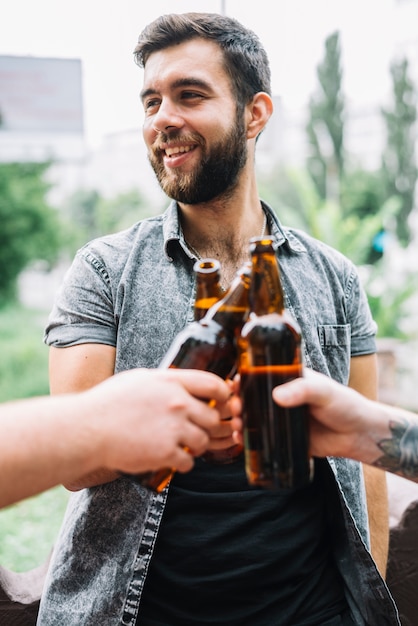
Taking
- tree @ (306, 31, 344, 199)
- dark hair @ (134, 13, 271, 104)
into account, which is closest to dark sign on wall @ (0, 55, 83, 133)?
dark hair @ (134, 13, 271, 104)

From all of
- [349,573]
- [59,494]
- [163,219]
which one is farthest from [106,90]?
[349,573]

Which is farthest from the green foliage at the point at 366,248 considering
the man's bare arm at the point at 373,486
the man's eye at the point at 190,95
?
the man's eye at the point at 190,95

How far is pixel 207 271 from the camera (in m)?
1.01

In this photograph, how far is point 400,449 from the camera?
3.81ft

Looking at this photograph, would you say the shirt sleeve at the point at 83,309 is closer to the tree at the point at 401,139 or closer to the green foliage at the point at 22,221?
the green foliage at the point at 22,221

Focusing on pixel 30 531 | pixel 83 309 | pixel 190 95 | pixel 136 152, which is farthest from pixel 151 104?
pixel 136 152

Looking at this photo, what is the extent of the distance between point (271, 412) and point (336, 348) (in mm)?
909

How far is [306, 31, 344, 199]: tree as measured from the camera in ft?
70.7

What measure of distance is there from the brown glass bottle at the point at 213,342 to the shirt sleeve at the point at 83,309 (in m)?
0.62

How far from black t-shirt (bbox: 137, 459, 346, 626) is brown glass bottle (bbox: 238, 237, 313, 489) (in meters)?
0.60

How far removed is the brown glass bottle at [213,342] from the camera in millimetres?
913

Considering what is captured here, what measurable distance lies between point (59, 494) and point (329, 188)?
18.8m

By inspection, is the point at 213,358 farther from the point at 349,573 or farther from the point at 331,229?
the point at 331,229

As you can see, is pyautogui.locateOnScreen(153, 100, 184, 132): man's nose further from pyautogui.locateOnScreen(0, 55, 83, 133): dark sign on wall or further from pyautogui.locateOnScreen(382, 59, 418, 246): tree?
pyautogui.locateOnScreen(382, 59, 418, 246): tree
